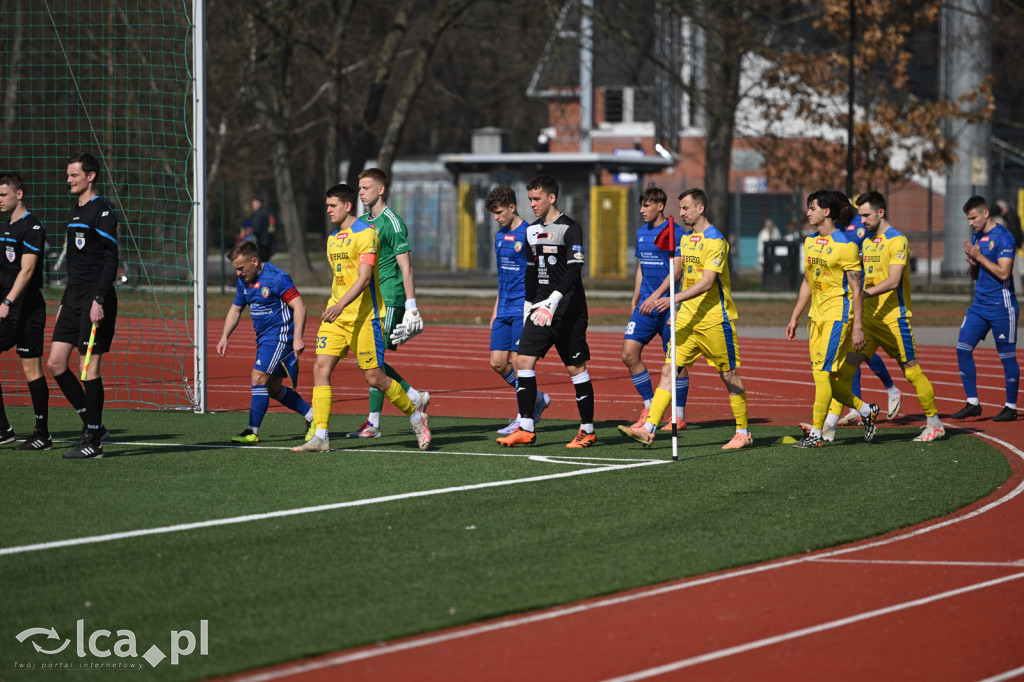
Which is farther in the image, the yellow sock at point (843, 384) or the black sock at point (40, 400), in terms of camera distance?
the yellow sock at point (843, 384)

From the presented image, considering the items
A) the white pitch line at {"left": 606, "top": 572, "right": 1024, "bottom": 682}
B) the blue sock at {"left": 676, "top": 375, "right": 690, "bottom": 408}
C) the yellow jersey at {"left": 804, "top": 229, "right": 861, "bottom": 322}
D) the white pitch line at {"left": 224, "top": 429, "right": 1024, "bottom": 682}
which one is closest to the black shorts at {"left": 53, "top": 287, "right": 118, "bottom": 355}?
the blue sock at {"left": 676, "top": 375, "right": 690, "bottom": 408}

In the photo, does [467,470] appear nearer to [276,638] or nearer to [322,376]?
[322,376]

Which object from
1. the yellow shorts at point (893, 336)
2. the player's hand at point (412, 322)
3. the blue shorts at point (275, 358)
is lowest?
the blue shorts at point (275, 358)

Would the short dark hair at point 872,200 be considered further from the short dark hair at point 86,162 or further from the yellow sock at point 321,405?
the short dark hair at point 86,162

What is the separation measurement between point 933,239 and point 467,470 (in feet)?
99.5

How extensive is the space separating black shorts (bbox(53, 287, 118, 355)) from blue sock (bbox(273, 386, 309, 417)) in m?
1.72

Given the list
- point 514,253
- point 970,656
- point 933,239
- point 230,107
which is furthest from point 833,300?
point 230,107

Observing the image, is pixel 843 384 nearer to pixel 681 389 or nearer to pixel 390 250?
pixel 681 389

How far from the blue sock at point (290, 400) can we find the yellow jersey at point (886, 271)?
16.4ft

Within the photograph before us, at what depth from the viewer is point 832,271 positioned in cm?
1026

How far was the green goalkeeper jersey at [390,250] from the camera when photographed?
1062 centimetres

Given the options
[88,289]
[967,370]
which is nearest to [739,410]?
[967,370]

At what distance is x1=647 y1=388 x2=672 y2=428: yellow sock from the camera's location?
1026 centimetres

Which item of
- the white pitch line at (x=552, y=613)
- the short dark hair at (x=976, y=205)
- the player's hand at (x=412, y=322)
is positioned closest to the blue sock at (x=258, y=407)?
the player's hand at (x=412, y=322)
